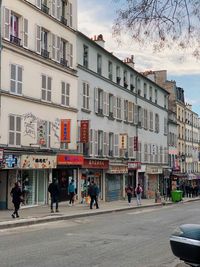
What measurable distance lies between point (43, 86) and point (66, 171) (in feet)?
20.6

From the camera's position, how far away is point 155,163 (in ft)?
170

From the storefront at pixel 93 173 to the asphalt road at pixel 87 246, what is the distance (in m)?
15.3

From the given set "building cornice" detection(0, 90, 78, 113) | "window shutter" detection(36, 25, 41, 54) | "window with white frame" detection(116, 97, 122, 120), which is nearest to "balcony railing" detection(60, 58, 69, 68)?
"building cornice" detection(0, 90, 78, 113)

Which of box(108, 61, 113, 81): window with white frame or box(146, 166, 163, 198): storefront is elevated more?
box(108, 61, 113, 81): window with white frame

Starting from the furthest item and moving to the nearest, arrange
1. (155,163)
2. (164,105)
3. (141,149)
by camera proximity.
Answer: (164,105)
(155,163)
(141,149)

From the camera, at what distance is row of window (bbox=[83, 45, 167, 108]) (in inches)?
1458

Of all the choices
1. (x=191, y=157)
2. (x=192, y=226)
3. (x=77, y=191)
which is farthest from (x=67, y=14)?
(x=191, y=157)

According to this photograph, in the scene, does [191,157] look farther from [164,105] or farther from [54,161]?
[54,161]

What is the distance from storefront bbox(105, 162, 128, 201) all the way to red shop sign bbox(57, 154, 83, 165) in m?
6.19

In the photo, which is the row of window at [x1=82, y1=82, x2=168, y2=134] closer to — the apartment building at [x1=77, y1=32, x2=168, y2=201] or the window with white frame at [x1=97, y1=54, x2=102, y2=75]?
the apartment building at [x1=77, y1=32, x2=168, y2=201]

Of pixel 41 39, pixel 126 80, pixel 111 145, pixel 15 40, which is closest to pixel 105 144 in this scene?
pixel 111 145

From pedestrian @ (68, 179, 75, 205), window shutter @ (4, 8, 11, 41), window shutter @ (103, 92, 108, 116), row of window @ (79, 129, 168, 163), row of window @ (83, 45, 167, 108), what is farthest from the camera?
window shutter @ (103, 92, 108, 116)

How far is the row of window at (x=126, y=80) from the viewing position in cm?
3703

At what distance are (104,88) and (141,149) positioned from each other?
425 inches
